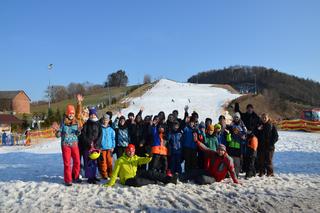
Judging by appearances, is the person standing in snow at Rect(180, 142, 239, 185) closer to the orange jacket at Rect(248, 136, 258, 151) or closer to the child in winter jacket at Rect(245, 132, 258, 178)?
the child in winter jacket at Rect(245, 132, 258, 178)

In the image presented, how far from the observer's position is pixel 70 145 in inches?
331

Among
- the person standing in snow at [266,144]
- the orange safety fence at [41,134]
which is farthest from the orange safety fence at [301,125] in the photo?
the person standing in snow at [266,144]

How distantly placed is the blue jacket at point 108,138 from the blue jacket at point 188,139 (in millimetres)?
1830

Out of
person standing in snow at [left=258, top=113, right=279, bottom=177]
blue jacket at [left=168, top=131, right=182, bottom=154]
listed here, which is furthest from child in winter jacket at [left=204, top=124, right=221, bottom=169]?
person standing in snow at [left=258, top=113, right=279, bottom=177]

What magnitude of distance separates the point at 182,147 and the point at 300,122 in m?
22.3

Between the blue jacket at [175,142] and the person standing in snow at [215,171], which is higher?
the blue jacket at [175,142]

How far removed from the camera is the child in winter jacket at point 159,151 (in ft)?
29.6

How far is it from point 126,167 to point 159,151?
1.06 m

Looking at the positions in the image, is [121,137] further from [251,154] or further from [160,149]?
[251,154]

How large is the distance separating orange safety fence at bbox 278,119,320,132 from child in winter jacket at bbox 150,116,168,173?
71.2 feet

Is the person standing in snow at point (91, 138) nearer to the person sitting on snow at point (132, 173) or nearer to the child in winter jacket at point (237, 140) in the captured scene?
the person sitting on snow at point (132, 173)

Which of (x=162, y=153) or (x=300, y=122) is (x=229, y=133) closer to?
(x=162, y=153)

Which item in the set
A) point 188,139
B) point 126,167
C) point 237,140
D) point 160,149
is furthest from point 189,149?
point 126,167

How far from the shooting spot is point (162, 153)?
9.09 metres
